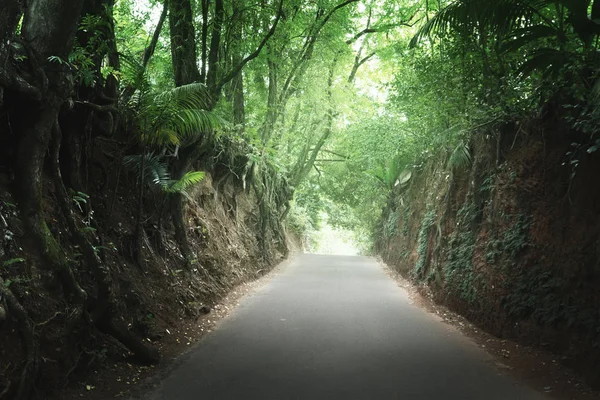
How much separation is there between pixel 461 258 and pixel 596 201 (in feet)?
13.3

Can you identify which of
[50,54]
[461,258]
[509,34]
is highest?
[509,34]

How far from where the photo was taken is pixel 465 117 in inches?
398

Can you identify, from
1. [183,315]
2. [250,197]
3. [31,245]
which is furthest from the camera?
[250,197]

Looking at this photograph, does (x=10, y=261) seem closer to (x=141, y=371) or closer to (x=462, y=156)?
(x=141, y=371)

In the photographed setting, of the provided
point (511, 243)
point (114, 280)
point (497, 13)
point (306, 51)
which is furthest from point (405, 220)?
point (114, 280)

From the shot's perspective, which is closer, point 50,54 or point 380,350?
point 50,54

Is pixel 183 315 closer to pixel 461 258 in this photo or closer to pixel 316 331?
pixel 316 331

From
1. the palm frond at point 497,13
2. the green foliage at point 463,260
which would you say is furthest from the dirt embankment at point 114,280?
the palm frond at point 497,13

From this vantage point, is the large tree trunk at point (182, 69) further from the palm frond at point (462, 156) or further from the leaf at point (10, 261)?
the palm frond at point (462, 156)

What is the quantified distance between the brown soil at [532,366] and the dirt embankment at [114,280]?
4369mm

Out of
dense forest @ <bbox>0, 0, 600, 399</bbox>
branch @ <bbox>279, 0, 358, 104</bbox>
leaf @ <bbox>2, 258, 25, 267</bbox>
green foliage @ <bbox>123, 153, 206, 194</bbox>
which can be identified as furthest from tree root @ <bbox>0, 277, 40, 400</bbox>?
branch @ <bbox>279, 0, 358, 104</bbox>

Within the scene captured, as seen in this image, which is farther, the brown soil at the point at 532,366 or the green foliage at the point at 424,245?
the green foliage at the point at 424,245

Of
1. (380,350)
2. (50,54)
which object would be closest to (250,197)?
(380,350)

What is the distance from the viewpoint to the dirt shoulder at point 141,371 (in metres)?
4.77
